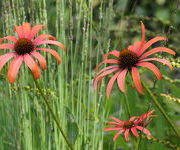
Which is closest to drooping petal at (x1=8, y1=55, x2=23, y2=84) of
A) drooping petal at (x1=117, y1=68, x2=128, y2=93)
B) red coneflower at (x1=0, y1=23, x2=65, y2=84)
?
red coneflower at (x1=0, y1=23, x2=65, y2=84)

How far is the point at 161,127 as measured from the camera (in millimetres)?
631

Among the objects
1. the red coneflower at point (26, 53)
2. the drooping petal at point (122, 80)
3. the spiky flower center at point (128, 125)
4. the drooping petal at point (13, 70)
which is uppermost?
the red coneflower at point (26, 53)

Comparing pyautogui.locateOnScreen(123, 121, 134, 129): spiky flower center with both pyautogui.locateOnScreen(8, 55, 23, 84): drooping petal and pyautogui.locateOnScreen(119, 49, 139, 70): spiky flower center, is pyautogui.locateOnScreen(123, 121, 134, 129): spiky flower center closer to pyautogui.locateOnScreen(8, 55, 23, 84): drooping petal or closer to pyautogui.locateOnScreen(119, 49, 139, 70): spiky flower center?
pyautogui.locateOnScreen(119, 49, 139, 70): spiky flower center

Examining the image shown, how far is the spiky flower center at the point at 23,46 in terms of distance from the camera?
0.45 m

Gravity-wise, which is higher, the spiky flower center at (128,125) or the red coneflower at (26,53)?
the red coneflower at (26,53)

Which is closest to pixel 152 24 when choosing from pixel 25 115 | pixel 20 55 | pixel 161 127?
pixel 161 127

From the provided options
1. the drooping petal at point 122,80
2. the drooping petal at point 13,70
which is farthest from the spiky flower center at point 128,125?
the drooping petal at point 13,70

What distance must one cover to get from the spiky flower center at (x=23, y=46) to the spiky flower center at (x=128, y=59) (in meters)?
0.16

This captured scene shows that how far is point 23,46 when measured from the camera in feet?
1.48

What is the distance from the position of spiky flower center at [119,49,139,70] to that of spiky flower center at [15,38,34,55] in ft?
0.52

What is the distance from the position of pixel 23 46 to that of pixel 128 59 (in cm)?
18

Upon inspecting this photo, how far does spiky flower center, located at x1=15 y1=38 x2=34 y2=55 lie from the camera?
45 centimetres

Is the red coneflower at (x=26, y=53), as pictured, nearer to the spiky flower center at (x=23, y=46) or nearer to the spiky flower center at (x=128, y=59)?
the spiky flower center at (x=23, y=46)

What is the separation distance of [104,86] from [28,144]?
8.5 inches
